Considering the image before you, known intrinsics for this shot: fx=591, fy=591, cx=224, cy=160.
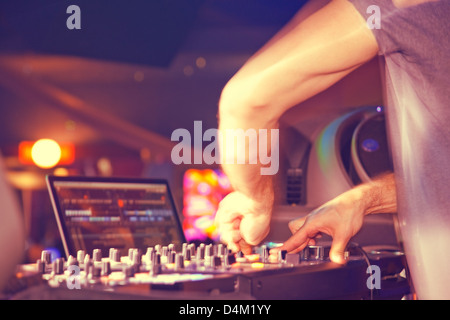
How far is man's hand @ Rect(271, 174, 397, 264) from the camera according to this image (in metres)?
1.10

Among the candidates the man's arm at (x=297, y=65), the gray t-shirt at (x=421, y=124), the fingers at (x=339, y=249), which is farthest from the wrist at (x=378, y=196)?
the man's arm at (x=297, y=65)

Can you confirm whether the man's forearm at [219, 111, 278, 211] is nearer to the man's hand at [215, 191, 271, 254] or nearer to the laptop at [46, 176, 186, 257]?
the man's hand at [215, 191, 271, 254]

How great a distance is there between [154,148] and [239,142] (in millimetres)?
8236

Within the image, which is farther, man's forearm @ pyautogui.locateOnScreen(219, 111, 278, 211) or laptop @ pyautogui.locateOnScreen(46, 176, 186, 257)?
laptop @ pyautogui.locateOnScreen(46, 176, 186, 257)

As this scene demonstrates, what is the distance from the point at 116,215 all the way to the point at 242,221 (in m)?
0.31

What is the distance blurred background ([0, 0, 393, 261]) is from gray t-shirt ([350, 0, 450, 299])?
1.72ft

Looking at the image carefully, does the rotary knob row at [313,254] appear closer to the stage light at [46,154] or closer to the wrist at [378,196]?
the wrist at [378,196]

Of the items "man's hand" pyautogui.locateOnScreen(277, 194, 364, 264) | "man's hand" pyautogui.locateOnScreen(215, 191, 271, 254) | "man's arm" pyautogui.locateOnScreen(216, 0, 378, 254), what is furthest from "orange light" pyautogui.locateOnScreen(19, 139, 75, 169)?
"man's arm" pyautogui.locateOnScreen(216, 0, 378, 254)

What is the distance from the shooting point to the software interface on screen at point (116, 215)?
1244 mm

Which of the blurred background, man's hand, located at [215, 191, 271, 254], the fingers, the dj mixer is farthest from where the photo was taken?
the blurred background

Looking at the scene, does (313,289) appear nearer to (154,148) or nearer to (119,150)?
(154,148)

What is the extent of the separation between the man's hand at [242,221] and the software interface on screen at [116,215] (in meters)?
0.21
